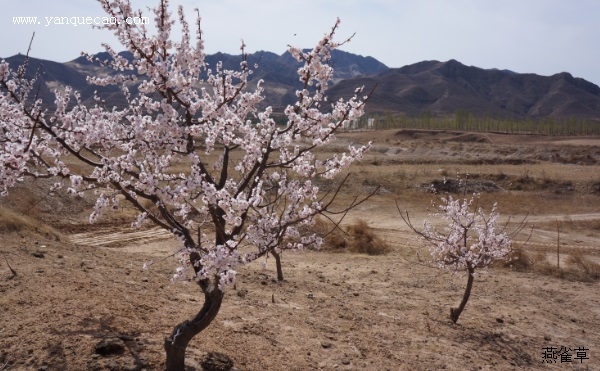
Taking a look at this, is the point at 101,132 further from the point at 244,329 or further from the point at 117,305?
the point at 244,329

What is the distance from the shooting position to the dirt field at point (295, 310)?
21.4 ft

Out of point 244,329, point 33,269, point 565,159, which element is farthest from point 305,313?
point 565,159

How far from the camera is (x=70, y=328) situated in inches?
254

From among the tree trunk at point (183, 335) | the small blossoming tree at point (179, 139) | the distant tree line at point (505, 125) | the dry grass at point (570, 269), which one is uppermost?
the distant tree line at point (505, 125)

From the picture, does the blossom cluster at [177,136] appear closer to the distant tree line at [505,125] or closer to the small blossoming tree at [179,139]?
the small blossoming tree at [179,139]

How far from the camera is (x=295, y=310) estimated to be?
978 centimetres

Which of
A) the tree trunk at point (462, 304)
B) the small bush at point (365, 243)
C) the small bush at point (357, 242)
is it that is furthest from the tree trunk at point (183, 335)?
the small bush at point (365, 243)

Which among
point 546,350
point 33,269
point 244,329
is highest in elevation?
point 33,269

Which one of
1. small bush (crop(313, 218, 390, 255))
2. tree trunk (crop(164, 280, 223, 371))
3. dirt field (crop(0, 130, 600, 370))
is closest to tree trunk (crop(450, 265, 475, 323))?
dirt field (crop(0, 130, 600, 370))

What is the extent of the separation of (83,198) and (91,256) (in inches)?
544

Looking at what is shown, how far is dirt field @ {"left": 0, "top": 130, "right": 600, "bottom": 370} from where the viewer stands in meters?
6.52

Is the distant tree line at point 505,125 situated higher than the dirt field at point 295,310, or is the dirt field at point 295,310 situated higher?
the distant tree line at point 505,125

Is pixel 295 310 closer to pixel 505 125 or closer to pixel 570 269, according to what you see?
pixel 570 269

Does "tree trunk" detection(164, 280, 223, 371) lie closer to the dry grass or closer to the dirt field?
the dirt field
